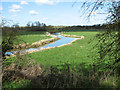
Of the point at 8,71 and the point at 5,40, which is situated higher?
the point at 5,40

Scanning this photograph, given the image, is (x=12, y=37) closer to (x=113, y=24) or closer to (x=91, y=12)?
(x=91, y=12)

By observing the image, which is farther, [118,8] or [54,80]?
[118,8]

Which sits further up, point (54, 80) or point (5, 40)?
point (5, 40)

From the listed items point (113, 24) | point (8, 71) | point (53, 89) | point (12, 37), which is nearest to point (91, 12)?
point (113, 24)

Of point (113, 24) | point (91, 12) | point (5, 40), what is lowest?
point (5, 40)

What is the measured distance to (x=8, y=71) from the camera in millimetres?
4363

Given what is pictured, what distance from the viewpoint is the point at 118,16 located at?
3.88 meters

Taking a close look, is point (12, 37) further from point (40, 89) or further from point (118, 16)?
point (118, 16)

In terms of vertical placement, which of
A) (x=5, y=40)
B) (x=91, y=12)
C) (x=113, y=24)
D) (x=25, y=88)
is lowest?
(x=25, y=88)

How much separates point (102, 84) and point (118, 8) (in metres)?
2.21

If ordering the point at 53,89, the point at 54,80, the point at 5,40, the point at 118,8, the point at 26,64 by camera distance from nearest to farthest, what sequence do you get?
1. the point at 53,89
2. the point at 54,80
3. the point at 118,8
4. the point at 26,64
5. the point at 5,40

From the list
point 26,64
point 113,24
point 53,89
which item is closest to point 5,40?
point 26,64

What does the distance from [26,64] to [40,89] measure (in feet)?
6.15

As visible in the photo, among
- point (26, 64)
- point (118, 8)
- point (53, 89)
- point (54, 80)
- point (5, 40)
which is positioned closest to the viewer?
point (53, 89)
